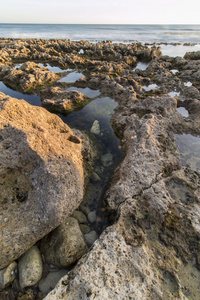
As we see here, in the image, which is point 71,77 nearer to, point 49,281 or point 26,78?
point 26,78

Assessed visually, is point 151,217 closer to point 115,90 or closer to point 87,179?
point 87,179

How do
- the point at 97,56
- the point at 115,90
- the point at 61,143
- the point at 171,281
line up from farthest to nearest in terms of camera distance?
the point at 97,56 < the point at 115,90 < the point at 61,143 < the point at 171,281

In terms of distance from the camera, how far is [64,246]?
4.75 metres

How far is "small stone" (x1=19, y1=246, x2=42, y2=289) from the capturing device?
4269 mm

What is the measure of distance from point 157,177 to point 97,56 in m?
32.9

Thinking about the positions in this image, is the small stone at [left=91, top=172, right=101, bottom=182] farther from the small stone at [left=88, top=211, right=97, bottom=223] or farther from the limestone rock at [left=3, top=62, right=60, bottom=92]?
the limestone rock at [left=3, top=62, right=60, bottom=92]

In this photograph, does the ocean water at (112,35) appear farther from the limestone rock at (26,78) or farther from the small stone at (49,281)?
the small stone at (49,281)

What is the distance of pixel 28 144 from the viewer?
503cm

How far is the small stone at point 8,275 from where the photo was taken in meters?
4.13

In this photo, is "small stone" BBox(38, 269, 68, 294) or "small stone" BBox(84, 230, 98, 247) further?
"small stone" BBox(84, 230, 98, 247)

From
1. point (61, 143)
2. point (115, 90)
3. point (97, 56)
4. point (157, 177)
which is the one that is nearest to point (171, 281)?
point (157, 177)

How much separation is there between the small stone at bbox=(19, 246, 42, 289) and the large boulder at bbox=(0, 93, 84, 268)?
0.30 metres

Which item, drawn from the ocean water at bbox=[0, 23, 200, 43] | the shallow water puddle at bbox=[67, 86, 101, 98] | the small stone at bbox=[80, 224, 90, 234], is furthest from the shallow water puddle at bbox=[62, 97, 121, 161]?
the ocean water at bbox=[0, 23, 200, 43]

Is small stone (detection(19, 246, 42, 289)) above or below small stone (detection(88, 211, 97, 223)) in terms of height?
above
